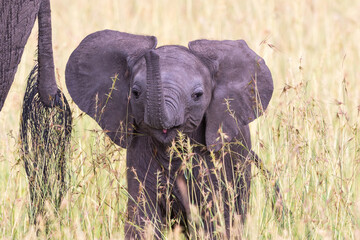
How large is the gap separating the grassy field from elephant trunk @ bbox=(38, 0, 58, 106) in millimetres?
280

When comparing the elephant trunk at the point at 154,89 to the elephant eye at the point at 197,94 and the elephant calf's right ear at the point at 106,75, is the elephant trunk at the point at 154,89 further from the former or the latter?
the elephant calf's right ear at the point at 106,75

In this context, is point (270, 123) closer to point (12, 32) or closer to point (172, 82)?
point (172, 82)

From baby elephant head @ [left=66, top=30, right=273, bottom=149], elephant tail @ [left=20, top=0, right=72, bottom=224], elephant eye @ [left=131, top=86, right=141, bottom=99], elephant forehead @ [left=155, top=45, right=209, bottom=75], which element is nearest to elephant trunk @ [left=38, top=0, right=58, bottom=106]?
elephant tail @ [left=20, top=0, right=72, bottom=224]

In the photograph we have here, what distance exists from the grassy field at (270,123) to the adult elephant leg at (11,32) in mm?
982

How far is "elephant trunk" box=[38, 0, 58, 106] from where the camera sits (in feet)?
15.4

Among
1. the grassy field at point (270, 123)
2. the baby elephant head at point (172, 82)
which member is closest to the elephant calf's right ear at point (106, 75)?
the baby elephant head at point (172, 82)

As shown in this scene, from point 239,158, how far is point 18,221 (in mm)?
1292

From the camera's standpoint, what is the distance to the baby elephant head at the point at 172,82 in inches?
189

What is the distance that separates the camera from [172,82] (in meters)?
4.67

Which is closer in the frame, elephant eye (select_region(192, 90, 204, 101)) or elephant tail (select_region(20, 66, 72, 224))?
elephant eye (select_region(192, 90, 204, 101))

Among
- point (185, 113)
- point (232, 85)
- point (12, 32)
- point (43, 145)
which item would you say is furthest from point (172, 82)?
point (12, 32)

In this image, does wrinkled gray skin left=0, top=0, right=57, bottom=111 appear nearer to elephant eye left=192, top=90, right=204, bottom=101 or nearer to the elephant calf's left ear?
elephant eye left=192, top=90, right=204, bottom=101

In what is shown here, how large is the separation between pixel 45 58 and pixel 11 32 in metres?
0.89

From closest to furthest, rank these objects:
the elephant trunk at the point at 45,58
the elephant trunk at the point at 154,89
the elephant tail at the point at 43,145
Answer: the elephant trunk at the point at 154,89 < the elephant trunk at the point at 45,58 < the elephant tail at the point at 43,145
